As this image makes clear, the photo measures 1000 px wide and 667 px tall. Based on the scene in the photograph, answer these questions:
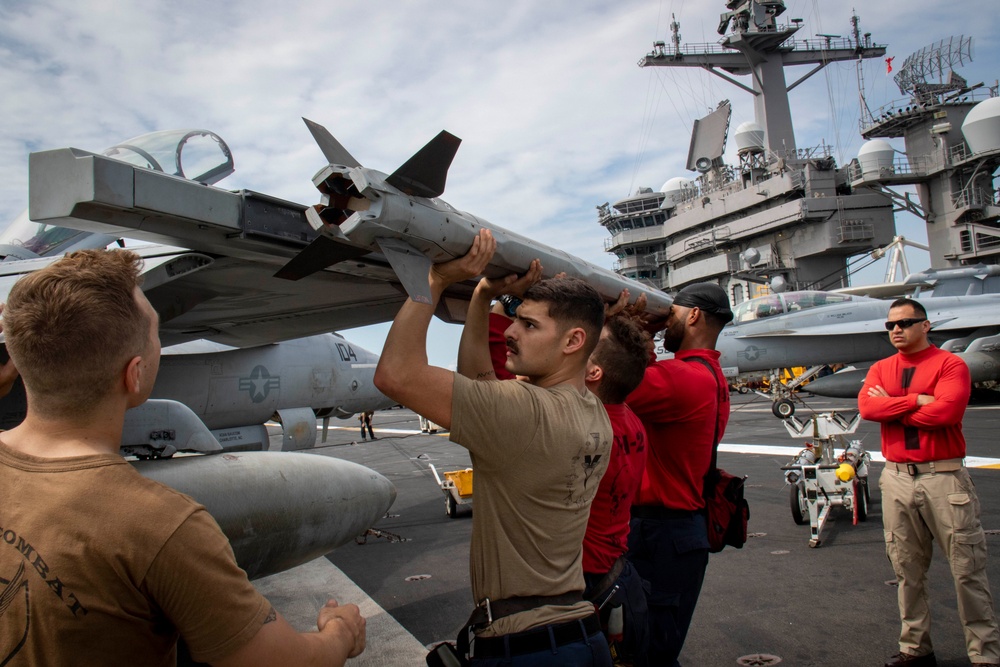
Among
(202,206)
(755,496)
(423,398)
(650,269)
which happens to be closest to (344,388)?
(755,496)

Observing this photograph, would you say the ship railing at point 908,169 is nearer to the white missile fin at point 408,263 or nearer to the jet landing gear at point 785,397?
the jet landing gear at point 785,397

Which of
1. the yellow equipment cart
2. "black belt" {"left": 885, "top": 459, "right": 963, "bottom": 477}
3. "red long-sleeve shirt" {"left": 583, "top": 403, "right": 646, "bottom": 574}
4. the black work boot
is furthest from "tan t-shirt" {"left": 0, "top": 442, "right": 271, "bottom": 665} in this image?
the yellow equipment cart

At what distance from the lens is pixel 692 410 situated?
11.1 feet

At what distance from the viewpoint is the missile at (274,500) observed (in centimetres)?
489

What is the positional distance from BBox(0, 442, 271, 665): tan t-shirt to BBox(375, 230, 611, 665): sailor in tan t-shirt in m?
0.71

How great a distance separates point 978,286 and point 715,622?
88.1 ft

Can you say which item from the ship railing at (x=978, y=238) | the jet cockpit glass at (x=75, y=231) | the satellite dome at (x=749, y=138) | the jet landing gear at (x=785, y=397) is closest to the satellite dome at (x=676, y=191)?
the satellite dome at (x=749, y=138)

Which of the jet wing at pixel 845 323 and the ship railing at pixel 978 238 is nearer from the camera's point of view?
the jet wing at pixel 845 323

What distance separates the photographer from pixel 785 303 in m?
23.0

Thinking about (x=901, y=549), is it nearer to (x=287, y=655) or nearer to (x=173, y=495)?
(x=287, y=655)

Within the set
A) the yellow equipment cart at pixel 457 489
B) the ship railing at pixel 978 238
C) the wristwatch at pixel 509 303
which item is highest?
the ship railing at pixel 978 238

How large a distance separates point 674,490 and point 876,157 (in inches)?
1556

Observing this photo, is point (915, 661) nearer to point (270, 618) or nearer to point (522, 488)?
point (522, 488)

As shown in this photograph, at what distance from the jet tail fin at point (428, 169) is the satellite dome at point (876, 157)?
40041mm
